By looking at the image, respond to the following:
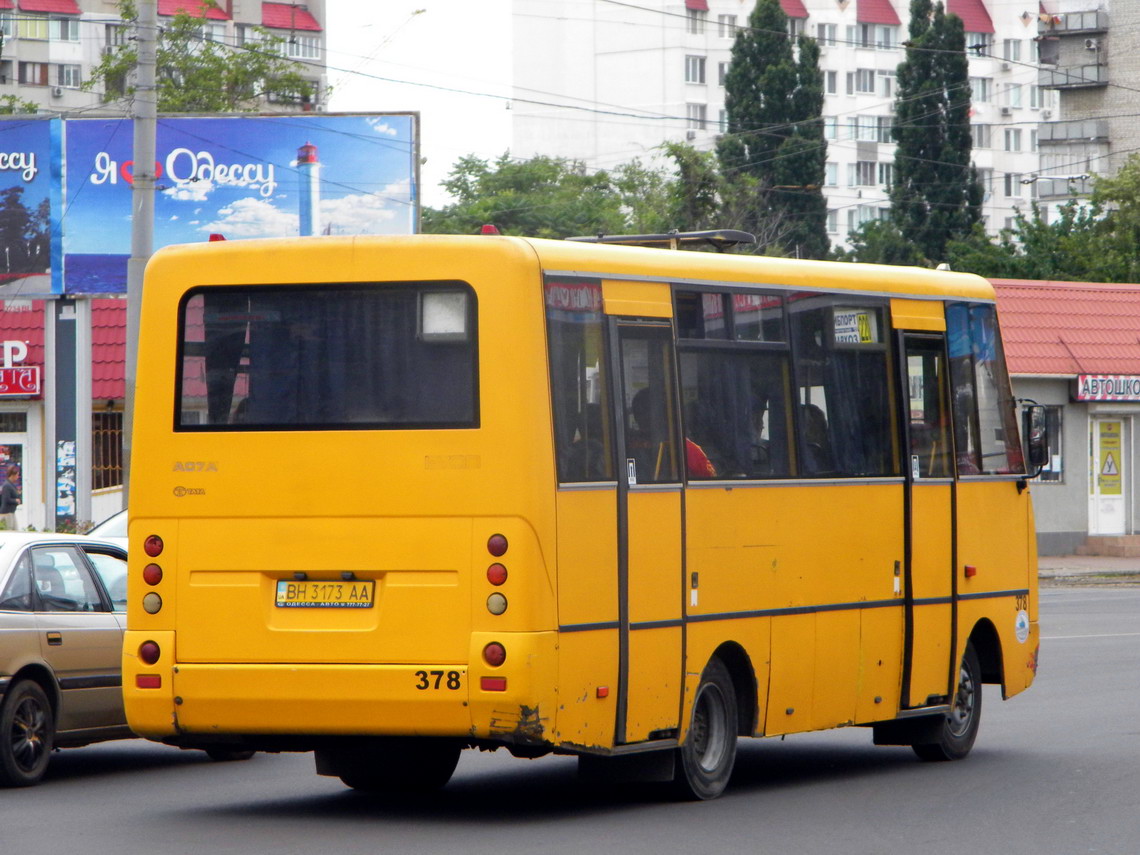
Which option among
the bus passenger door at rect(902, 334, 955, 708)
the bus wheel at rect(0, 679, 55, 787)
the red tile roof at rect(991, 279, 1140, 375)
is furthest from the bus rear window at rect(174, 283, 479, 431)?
the red tile roof at rect(991, 279, 1140, 375)

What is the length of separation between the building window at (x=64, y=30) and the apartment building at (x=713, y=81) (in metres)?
24.6

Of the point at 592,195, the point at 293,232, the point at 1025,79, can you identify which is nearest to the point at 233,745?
the point at 293,232

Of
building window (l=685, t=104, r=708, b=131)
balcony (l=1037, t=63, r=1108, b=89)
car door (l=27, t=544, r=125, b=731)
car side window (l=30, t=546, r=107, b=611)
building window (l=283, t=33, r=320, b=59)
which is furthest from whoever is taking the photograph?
building window (l=283, t=33, r=320, b=59)

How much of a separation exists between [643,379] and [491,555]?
1460 mm

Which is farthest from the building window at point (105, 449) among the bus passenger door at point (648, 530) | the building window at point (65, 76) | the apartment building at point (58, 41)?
the building window at point (65, 76)

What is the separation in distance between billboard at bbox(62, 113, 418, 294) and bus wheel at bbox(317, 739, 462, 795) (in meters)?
22.2

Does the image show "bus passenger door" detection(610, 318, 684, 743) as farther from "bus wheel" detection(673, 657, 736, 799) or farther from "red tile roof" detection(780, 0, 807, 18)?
"red tile roof" detection(780, 0, 807, 18)

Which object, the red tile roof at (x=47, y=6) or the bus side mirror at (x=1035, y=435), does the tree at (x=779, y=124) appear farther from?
the bus side mirror at (x=1035, y=435)

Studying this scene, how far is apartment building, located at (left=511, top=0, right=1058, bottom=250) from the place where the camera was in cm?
11194

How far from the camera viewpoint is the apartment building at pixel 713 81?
4407 inches

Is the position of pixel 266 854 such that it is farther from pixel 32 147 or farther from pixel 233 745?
pixel 32 147

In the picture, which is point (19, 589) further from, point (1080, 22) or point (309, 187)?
point (1080, 22)

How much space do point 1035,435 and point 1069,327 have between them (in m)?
26.8

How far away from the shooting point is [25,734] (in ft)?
37.4
